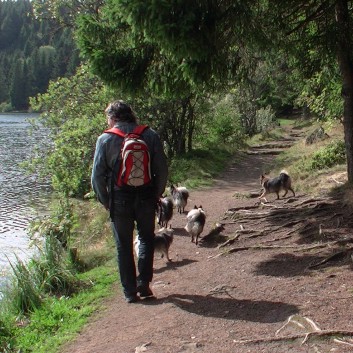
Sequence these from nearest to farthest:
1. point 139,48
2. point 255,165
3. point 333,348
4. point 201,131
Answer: point 333,348, point 139,48, point 255,165, point 201,131

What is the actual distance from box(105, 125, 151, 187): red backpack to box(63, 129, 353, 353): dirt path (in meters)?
1.50

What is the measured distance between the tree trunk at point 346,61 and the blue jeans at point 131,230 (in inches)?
235

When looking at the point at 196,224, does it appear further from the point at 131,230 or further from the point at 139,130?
the point at 139,130

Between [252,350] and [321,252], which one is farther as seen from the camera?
[321,252]

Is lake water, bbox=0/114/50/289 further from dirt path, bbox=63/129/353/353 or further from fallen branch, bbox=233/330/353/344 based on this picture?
fallen branch, bbox=233/330/353/344

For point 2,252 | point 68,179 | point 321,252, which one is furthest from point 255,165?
point 321,252

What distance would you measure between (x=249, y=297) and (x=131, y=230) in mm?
1562

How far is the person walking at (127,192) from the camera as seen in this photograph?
5.81 metres

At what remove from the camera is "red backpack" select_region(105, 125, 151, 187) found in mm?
5656

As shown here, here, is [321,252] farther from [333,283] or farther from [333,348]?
[333,348]

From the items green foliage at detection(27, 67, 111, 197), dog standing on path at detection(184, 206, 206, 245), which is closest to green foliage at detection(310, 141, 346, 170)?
dog standing on path at detection(184, 206, 206, 245)

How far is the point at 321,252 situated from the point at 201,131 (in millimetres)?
19111

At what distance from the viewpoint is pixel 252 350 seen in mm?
4473

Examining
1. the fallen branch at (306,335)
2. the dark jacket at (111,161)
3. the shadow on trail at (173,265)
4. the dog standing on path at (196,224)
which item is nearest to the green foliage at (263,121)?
the dog standing on path at (196,224)
